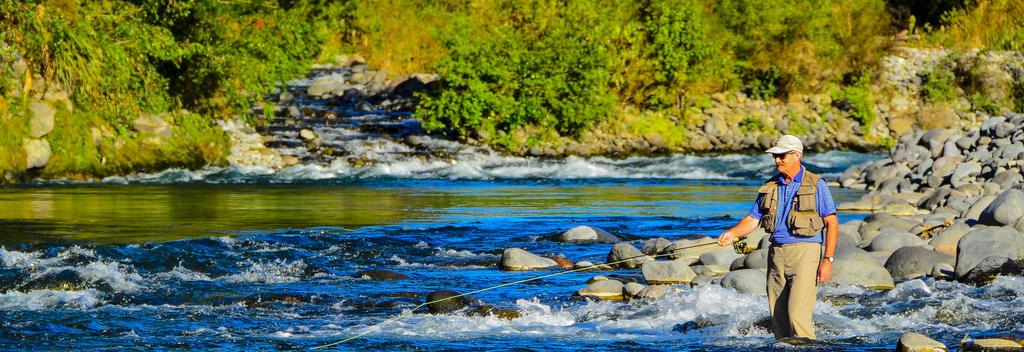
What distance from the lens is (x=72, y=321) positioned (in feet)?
25.9

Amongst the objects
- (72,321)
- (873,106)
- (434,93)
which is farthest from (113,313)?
(873,106)

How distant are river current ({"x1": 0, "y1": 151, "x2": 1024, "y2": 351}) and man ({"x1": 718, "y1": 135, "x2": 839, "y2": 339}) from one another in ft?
1.48

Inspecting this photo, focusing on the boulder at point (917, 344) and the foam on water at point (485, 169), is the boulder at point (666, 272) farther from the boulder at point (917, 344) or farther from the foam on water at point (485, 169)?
the foam on water at point (485, 169)

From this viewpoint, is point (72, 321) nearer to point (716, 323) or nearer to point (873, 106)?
point (716, 323)

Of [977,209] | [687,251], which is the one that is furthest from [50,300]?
[977,209]

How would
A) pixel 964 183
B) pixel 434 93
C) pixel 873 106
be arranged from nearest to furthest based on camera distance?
pixel 964 183, pixel 434 93, pixel 873 106

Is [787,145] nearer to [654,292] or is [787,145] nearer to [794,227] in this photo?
[794,227]

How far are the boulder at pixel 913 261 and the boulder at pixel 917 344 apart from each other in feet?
9.89

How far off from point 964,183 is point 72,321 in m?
14.3

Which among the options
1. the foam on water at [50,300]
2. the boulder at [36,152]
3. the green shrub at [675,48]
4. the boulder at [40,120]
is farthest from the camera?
the green shrub at [675,48]

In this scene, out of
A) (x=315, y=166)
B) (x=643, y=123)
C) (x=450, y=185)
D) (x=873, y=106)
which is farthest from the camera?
(x=873, y=106)

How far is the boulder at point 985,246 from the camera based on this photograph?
9.45m

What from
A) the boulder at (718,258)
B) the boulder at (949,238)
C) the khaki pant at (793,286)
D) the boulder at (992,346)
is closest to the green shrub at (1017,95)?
the boulder at (949,238)

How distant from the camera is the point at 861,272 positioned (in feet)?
30.9
